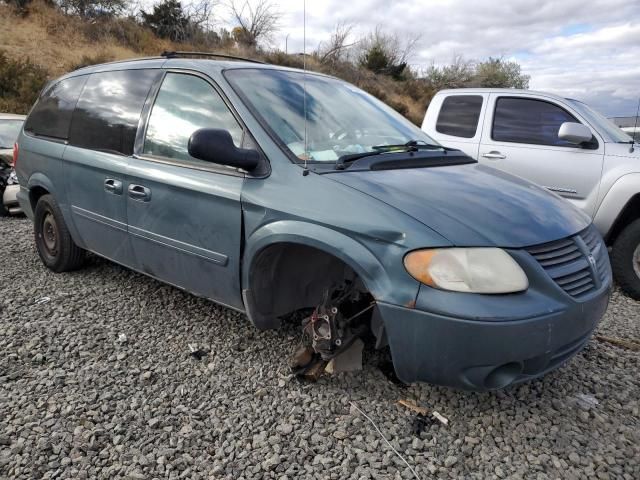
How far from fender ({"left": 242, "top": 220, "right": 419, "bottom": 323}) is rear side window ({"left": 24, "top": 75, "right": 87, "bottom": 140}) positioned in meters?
2.41

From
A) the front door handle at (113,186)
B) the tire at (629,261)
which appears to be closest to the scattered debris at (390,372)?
the front door handle at (113,186)

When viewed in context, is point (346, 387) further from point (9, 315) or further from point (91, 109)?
point (91, 109)

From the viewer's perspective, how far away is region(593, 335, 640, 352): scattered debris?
3.18 meters

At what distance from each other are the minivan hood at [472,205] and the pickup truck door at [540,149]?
7.60ft

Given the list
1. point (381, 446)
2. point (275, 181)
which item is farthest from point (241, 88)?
point (381, 446)

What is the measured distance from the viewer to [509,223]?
2.19m

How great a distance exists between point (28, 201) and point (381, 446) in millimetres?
3870

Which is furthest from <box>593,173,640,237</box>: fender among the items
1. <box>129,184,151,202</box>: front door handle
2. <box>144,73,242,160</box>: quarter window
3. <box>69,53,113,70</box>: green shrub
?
<box>69,53,113,70</box>: green shrub

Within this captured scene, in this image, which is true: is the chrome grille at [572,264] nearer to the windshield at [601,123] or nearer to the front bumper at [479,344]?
the front bumper at [479,344]

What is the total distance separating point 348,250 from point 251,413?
0.98 meters

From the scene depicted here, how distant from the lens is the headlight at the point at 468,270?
199cm

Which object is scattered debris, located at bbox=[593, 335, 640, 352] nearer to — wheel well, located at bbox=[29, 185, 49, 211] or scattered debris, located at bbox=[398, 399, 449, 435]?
scattered debris, located at bbox=[398, 399, 449, 435]

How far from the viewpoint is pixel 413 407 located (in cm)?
247

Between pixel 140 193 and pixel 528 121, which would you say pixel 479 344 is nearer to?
pixel 140 193
